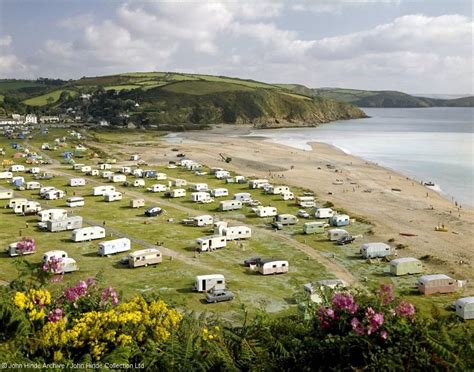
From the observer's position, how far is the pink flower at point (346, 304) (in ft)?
29.7

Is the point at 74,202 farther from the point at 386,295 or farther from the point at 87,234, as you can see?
the point at 386,295

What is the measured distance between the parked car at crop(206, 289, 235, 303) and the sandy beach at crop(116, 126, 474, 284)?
14197 mm

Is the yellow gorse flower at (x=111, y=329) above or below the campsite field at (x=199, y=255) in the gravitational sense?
above

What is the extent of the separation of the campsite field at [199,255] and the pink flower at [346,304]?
10.1 meters

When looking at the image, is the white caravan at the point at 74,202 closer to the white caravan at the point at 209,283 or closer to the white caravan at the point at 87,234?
the white caravan at the point at 87,234

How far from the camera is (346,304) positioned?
9094 mm

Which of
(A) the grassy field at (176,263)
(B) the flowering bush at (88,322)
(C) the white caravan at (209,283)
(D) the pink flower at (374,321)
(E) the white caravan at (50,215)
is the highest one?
(D) the pink flower at (374,321)

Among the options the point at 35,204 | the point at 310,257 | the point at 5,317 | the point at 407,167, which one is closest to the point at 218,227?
the point at 310,257

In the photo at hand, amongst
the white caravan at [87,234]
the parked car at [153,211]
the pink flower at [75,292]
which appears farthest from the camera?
the parked car at [153,211]

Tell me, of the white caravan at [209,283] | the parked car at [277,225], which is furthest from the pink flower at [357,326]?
the parked car at [277,225]

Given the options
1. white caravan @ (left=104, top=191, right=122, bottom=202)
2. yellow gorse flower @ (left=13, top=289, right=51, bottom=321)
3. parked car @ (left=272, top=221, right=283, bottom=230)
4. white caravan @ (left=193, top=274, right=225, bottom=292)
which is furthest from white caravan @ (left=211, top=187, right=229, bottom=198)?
yellow gorse flower @ (left=13, top=289, right=51, bottom=321)

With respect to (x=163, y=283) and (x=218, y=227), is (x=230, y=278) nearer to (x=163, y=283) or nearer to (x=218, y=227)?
(x=163, y=283)

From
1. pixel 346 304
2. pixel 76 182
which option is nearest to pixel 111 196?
pixel 76 182

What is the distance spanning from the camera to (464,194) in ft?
198
